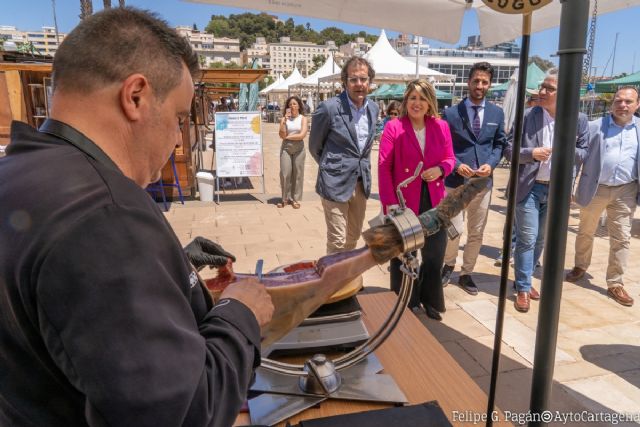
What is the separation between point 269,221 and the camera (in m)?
6.85

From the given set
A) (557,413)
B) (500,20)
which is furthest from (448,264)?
(500,20)

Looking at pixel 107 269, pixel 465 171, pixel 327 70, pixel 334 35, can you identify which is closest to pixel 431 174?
pixel 465 171

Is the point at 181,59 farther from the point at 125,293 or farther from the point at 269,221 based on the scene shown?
the point at 269,221

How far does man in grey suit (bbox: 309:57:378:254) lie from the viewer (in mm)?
3889

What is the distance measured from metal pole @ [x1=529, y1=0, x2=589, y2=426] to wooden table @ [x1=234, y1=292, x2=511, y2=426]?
25 cm

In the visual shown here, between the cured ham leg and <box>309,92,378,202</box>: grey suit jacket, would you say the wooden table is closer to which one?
the cured ham leg

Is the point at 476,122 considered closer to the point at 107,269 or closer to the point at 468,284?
the point at 468,284

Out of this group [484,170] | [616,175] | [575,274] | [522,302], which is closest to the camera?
[484,170]

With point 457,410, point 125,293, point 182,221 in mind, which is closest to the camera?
point 125,293

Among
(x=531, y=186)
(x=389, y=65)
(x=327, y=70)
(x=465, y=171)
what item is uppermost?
(x=327, y=70)

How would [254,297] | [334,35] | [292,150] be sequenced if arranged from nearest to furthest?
[254,297], [292,150], [334,35]

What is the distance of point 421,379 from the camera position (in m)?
1.44

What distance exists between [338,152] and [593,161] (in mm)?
2408

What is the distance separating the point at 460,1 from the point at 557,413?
2.58 metres
